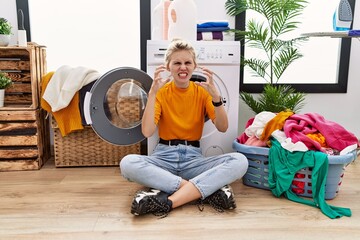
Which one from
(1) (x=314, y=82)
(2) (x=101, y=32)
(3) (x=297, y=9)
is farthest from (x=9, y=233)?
(1) (x=314, y=82)

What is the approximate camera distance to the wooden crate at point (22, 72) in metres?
2.12

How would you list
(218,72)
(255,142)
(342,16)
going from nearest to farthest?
(255,142) < (218,72) < (342,16)

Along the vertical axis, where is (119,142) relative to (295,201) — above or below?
above

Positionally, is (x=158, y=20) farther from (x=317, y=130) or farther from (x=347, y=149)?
(x=347, y=149)

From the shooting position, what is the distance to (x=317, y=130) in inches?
64.9

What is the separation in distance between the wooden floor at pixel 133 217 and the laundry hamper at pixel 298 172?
52 millimetres

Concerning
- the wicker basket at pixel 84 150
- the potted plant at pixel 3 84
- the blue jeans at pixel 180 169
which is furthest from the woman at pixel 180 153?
the potted plant at pixel 3 84

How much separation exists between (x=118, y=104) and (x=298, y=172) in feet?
3.53

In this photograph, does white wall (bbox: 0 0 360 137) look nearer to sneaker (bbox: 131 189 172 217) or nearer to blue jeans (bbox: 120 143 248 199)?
blue jeans (bbox: 120 143 248 199)

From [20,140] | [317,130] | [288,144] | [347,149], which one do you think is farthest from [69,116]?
[347,149]

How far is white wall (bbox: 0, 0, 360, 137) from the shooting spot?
7.94 feet

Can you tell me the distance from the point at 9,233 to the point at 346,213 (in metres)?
1.41

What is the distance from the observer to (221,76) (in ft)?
6.14

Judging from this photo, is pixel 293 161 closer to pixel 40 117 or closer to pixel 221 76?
pixel 221 76
